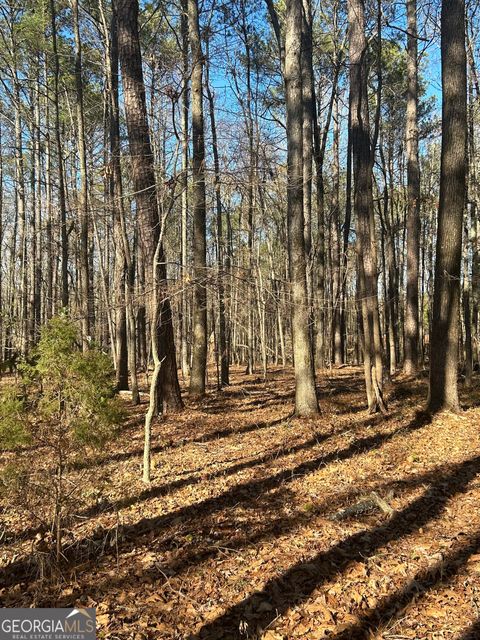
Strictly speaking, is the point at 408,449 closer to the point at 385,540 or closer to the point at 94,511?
the point at 385,540

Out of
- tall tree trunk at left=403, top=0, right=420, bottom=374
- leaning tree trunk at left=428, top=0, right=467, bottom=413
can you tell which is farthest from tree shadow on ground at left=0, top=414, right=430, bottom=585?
tall tree trunk at left=403, top=0, right=420, bottom=374

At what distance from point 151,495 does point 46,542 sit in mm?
1380

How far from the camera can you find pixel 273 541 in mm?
4090

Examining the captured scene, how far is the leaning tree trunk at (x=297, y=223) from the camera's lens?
7.70 m

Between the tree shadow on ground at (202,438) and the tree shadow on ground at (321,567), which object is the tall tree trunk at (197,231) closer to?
the tree shadow on ground at (202,438)

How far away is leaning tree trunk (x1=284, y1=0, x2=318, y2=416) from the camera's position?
7.70 metres

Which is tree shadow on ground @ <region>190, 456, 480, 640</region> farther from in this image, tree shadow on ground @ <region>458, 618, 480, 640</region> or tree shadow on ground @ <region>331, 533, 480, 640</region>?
tree shadow on ground @ <region>458, 618, 480, 640</region>

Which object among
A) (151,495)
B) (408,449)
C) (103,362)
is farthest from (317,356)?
(103,362)

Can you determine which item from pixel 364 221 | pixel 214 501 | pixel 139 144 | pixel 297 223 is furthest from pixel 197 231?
pixel 214 501

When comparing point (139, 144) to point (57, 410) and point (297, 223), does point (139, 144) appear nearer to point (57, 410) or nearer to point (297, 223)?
point (297, 223)

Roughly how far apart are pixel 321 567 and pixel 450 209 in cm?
656

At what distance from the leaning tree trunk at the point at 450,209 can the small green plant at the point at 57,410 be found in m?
6.18

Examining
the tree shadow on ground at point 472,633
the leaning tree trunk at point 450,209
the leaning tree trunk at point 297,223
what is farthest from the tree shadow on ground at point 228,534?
the leaning tree trunk at point 450,209

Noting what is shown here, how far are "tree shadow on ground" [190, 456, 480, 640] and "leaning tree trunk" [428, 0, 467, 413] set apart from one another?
295 centimetres
